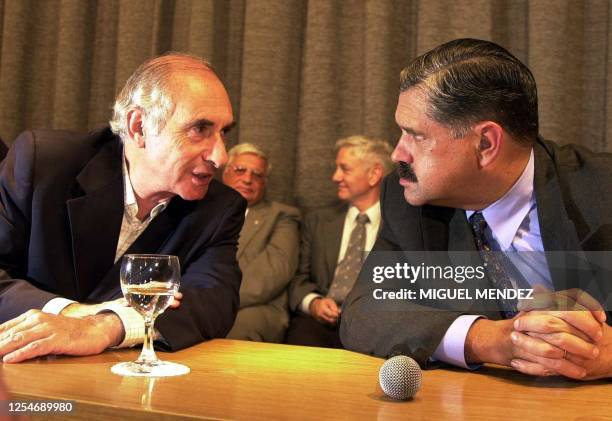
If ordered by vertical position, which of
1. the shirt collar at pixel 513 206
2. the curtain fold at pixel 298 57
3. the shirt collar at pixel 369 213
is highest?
the curtain fold at pixel 298 57

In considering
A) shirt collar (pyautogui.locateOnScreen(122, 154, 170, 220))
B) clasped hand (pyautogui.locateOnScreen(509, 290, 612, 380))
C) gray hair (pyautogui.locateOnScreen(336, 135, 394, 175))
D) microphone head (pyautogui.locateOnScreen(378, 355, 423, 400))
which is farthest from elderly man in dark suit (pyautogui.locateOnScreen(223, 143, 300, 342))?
microphone head (pyautogui.locateOnScreen(378, 355, 423, 400))

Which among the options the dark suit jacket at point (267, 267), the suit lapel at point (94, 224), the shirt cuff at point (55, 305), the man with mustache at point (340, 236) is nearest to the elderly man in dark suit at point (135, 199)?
the suit lapel at point (94, 224)

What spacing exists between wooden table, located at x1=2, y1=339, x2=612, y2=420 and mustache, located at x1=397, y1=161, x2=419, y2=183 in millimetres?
535

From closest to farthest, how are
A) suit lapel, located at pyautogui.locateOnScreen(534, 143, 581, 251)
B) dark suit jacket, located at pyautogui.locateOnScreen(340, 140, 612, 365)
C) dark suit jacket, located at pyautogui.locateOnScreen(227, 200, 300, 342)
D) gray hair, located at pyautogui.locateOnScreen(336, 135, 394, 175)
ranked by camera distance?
dark suit jacket, located at pyautogui.locateOnScreen(340, 140, 612, 365), suit lapel, located at pyautogui.locateOnScreen(534, 143, 581, 251), dark suit jacket, located at pyautogui.locateOnScreen(227, 200, 300, 342), gray hair, located at pyautogui.locateOnScreen(336, 135, 394, 175)

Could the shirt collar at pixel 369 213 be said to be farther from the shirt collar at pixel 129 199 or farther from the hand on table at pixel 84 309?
the hand on table at pixel 84 309

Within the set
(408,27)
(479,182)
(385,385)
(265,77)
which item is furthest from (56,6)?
(385,385)

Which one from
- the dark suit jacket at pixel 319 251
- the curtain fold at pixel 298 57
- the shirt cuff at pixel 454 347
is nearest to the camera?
the shirt cuff at pixel 454 347

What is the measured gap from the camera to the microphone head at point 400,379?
1075 millimetres

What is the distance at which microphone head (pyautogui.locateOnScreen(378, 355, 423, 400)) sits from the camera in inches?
42.3

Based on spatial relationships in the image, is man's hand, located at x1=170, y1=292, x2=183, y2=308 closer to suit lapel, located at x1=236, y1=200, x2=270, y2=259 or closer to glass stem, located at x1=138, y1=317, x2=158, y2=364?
glass stem, located at x1=138, y1=317, x2=158, y2=364

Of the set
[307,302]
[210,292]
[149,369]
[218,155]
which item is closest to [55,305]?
[210,292]

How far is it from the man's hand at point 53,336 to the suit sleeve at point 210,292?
0.13 metres

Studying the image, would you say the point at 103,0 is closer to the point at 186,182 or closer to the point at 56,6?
the point at 56,6

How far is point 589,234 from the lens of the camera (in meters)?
1.64
